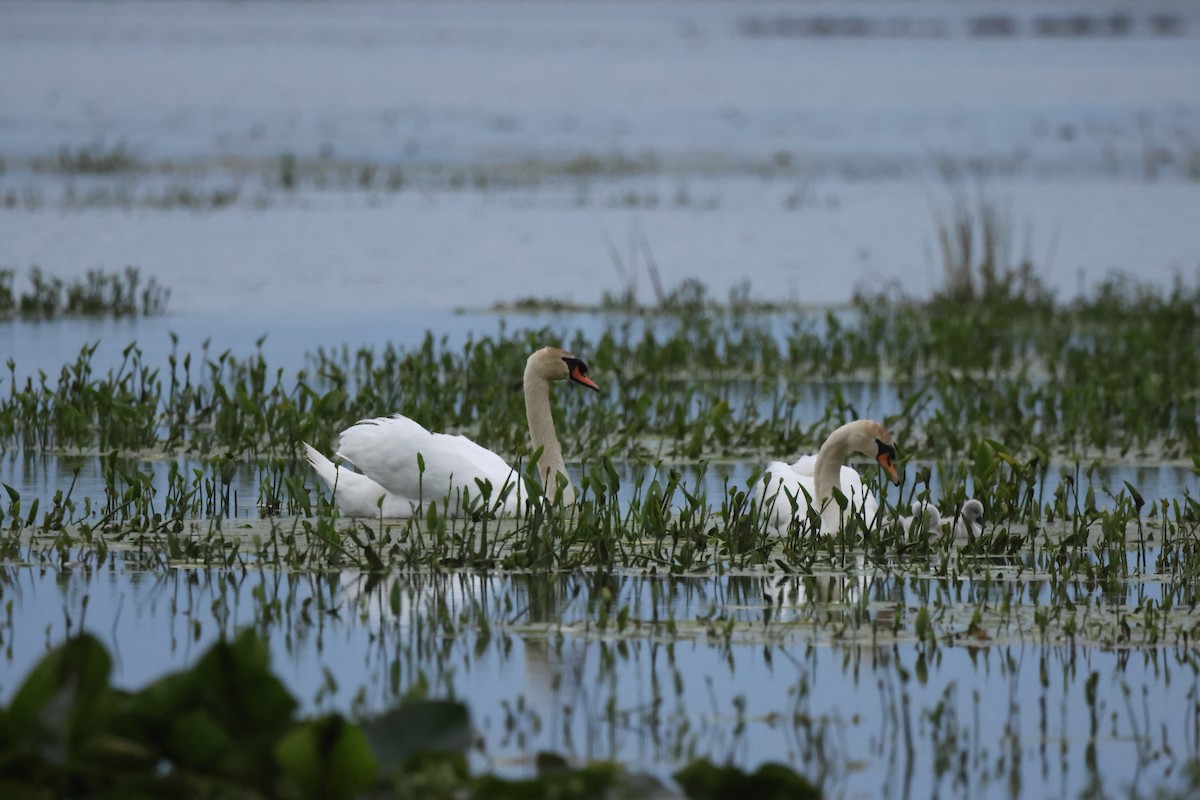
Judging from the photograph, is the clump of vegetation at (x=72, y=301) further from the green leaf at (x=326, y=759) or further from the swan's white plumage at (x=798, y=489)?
the green leaf at (x=326, y=759)

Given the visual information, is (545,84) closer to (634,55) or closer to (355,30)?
(634,55)

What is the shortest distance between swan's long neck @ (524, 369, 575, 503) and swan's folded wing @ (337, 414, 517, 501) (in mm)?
186

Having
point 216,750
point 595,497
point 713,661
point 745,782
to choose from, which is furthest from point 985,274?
point 216,750

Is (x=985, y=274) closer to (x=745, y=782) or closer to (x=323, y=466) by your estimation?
(x=323, y=466)

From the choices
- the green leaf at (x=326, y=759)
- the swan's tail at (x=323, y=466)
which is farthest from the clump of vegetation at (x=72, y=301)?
the green leaf at (x=326, y=759)

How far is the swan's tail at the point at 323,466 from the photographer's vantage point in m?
9.38

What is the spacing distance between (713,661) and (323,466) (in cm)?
321

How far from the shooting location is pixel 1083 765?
225 inches

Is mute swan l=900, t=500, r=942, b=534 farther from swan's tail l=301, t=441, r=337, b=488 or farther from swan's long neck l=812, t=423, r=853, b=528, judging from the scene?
swan's tail l=301, t=441, r=337, b=488

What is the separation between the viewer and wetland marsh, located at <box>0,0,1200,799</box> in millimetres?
5531

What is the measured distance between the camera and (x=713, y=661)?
6.77 m

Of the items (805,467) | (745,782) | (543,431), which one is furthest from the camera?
(805,467)

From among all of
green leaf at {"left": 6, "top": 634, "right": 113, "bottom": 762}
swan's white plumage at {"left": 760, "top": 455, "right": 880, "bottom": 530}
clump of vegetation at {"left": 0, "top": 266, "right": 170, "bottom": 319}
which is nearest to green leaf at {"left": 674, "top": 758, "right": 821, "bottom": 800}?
green leaf at {"left": 6, "top": 634, "right": 113, "bottom": 762}

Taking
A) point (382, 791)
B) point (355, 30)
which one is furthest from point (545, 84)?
point (382, 791)
